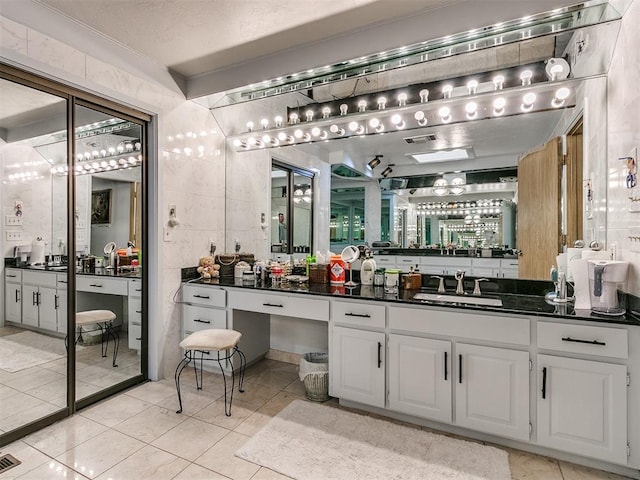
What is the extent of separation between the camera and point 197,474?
1.75m

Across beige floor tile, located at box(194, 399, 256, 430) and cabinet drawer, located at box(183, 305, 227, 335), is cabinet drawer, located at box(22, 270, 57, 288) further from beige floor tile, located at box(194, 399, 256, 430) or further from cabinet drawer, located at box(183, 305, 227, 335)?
beige floor tile, located at box(194, 399, 256, 430)

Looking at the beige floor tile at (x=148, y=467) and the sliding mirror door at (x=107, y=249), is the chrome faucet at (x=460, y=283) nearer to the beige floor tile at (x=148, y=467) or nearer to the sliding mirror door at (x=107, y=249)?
the beige floor tile at (x=148, y=467)

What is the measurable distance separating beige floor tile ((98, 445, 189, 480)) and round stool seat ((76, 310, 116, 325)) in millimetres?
1034

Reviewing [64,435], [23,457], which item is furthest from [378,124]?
[23,457]

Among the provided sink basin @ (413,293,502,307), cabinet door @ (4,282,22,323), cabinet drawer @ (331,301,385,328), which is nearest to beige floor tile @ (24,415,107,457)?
cabinet door @ (4,282,22,323)

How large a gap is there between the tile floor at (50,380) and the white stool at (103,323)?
0.03m

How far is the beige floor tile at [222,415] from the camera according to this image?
222 centimetres

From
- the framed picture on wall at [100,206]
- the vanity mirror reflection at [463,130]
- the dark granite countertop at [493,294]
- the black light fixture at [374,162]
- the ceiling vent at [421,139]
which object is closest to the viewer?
the dark granite countertop at [493,294]

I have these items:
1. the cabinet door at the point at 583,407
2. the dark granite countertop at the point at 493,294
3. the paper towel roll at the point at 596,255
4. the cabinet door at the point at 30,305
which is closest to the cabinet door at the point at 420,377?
the dark granite countertop at the point at 493,294

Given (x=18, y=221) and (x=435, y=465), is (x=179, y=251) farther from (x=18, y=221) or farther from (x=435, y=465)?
(x=435, y=465)

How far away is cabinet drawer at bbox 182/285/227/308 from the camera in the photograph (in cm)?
291

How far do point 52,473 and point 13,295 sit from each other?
1111mm

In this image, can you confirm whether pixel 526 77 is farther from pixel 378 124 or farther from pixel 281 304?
pixel 281 304

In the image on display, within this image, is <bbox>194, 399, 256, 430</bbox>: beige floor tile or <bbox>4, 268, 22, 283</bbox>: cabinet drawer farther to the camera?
<bbox>194, 399, 256, 430</bbox>: beige floor tile
